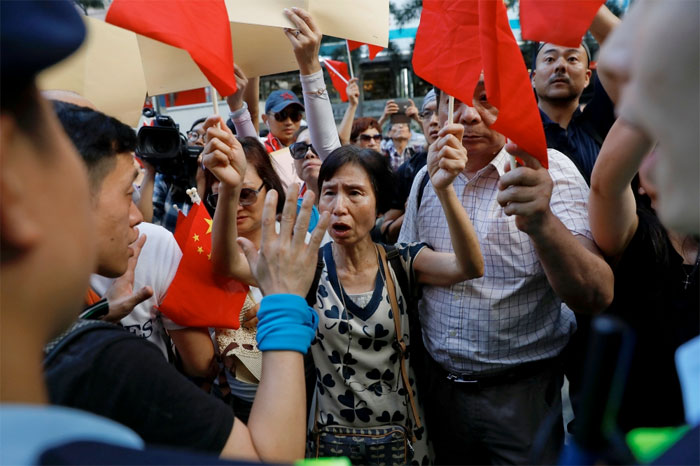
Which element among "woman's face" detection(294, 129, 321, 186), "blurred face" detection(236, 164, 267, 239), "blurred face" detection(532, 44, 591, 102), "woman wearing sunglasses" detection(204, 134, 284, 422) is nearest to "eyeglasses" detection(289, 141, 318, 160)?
"woman's face" detection(294, 129, 321, 186)

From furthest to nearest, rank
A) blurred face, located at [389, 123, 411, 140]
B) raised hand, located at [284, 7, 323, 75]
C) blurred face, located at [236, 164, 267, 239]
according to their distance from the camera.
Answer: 1. blurred face, located at [389, 123, 411, 140]
2. blurred face, located at [236, 164, 267, 239]
3. raised hand, located at [284, 7, 323, 75]

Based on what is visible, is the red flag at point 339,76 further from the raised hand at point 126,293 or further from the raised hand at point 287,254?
the raised hand at point 287,254

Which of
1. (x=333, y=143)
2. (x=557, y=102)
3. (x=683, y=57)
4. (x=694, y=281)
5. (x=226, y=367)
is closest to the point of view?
(x=683, y=57)

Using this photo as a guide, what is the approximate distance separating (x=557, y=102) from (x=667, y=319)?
5.52 feet

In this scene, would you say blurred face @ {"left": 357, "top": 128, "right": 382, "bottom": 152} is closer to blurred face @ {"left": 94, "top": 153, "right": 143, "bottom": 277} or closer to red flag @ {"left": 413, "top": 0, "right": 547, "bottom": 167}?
red flag @ {"left": 413, "top": 0, "right": 547, "bottom": 167}

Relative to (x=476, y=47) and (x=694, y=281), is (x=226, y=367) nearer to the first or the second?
(x=476, y=47)

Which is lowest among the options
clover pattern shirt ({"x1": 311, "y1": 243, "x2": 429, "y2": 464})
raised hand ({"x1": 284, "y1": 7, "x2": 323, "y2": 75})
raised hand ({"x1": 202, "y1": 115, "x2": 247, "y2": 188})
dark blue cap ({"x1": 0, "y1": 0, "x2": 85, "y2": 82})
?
clover pattern shirt ({"x1": 311, "y1": 243, "x2": 429, "y2": 464})

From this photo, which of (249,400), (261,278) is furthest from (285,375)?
(249,400)

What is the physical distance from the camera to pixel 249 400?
2.05 meters

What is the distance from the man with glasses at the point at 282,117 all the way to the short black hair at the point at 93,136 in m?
3.03

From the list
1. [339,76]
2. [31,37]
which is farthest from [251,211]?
[339,76]

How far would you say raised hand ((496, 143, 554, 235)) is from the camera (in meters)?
1.74

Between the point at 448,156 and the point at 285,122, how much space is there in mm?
2922

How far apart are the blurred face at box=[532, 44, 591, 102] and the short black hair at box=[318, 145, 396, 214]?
1.28 meters
